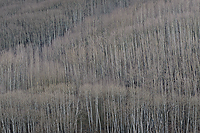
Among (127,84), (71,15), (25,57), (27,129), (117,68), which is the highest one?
(71,15)

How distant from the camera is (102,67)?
127 feet

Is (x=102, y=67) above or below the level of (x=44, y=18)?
below

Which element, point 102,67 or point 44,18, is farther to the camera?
point 44,18

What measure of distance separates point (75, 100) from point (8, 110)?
8.83 metres

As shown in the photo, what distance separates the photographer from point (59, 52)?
44969 millimetres

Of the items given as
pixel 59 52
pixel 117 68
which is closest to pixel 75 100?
pixel 117 68

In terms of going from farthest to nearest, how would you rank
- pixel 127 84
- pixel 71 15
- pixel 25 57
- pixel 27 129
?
pixel 71 15, pixel 25 57, pixel 127 84, pixel 27 129

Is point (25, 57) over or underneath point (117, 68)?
over

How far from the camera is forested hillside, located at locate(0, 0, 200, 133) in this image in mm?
27406

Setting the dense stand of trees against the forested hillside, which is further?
the dense stand of trees

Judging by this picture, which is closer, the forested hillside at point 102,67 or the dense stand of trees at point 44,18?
the forested hillside at point 102,67

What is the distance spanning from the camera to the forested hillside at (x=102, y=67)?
89.9 ft

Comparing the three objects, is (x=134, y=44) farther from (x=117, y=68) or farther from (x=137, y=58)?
(x=117, y=68)

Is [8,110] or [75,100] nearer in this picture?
[8,110]
